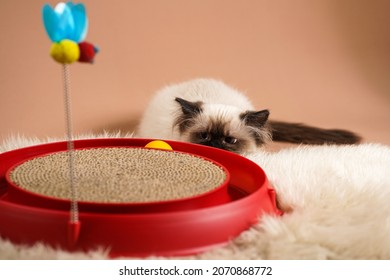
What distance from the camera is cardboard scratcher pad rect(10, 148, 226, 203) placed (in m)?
1.01

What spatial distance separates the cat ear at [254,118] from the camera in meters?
1.63

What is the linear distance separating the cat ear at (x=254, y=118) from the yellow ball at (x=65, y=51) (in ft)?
3.08

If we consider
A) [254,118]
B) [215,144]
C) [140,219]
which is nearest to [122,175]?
[140,219]

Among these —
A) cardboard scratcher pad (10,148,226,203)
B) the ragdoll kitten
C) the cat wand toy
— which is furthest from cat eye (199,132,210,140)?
the cat wand toy

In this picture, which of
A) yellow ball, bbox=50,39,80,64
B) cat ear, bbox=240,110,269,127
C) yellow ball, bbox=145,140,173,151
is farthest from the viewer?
cat ear, bbox=240,110,269,127

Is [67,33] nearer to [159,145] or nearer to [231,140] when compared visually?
[159,145]

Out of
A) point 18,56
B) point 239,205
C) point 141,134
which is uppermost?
point 18,56

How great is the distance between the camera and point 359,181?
1234 millimetres

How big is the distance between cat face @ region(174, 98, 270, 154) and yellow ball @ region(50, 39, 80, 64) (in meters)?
0.85

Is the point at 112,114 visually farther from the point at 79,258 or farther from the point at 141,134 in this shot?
the point at 79,258

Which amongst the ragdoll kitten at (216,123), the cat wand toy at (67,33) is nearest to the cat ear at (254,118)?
the ragdoll kitten at (216,123)

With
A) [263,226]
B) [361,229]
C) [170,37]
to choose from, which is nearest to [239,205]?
[263,226]

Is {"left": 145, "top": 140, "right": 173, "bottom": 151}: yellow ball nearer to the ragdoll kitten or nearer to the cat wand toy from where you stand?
the ragdoll kitten

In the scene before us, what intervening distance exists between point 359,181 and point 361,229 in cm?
26
